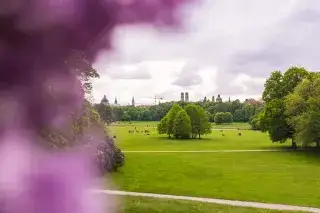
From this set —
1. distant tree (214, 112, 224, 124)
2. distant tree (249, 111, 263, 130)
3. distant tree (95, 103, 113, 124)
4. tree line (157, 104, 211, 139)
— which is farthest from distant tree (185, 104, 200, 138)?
distant tree (95, 103, 113, 124)

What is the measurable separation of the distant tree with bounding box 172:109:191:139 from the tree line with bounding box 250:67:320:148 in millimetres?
11597

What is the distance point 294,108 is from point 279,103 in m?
3.86

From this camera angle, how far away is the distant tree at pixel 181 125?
56906 millimetres

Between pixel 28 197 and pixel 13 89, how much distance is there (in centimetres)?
22

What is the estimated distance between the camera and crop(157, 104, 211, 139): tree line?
5666 centimetres

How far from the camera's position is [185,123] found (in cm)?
5712

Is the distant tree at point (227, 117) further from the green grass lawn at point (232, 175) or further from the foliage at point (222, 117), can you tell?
the green grass lawn at point (232, 175)

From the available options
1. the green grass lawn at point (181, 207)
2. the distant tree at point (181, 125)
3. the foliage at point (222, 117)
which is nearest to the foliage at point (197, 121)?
the distant tree at point (181, 125)

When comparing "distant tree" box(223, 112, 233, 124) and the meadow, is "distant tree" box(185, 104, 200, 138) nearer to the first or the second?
the meadow

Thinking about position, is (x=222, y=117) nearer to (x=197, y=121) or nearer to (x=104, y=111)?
(x=197, y=121)

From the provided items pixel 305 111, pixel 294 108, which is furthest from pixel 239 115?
pixel 305 111

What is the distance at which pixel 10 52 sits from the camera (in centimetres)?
90

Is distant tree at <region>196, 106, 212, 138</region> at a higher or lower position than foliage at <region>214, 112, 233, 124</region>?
lower

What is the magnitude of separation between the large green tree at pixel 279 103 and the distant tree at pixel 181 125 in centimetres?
1160
